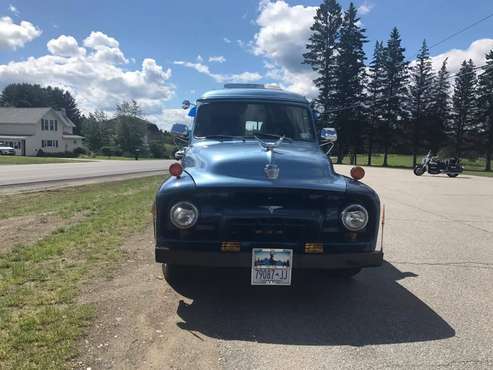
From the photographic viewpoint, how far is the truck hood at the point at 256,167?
14.6 feet

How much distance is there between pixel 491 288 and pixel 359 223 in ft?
7.43

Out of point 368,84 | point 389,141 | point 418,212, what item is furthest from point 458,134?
point 418,212

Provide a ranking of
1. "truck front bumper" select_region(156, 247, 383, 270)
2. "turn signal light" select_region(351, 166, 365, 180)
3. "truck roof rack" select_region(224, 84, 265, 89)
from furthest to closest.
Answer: "truck roof rack" select_region(224, 84, 265, 89) < "turn signal light" select_region(351, 166, 365, 180) < "truck front bumper" select_region(156, 247, 383, 270)

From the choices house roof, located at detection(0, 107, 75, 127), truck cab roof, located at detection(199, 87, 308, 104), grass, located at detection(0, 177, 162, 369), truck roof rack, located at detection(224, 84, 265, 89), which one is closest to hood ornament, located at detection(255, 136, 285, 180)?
truck cab roof, located at detection(199, 87, 308, 104)

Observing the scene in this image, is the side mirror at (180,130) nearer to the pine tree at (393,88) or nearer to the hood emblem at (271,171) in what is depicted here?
the hood emblem at (271,171)

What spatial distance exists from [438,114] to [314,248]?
5963 cm

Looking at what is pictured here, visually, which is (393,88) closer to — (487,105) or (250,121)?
(487,105)

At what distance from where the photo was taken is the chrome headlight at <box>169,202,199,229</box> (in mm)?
4258

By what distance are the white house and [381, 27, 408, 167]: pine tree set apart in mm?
46039

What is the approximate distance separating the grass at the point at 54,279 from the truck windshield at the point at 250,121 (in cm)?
219

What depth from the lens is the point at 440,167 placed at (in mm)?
28703

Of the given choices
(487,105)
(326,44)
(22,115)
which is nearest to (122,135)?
(22,115)

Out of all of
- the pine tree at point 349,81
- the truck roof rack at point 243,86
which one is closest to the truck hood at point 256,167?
the truck roof rack at point 243,86

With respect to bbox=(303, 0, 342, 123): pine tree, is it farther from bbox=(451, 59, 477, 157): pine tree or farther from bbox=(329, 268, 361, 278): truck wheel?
bbox=(329, 268, 361, 278): truck wheel
